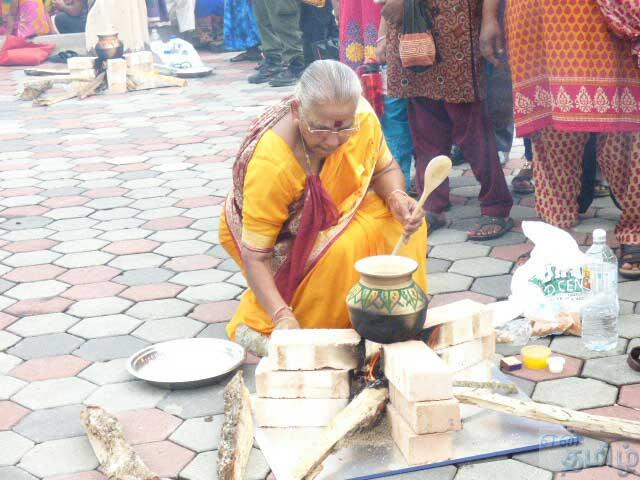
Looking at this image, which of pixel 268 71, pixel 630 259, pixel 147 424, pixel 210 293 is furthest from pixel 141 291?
pixel 268 71

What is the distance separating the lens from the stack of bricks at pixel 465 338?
3.07 meters

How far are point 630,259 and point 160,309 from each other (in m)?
1.99

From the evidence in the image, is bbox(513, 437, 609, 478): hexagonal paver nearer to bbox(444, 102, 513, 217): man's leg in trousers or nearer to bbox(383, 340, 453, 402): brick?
bbox(383, 340, 453, 402): brick

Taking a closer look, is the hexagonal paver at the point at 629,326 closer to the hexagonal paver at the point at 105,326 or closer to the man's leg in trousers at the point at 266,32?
the hexagonal paver at the point at 105,326

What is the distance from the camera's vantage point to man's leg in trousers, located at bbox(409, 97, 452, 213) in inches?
188

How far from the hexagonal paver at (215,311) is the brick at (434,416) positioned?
1.43 m

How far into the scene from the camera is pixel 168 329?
390 centimetres

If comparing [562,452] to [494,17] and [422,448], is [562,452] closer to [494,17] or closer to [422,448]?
[422,448]

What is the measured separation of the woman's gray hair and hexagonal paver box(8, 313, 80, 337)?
1551 mm

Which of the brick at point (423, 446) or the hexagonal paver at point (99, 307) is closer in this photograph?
the brick at point (423, 446)

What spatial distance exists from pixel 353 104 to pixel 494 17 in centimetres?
158

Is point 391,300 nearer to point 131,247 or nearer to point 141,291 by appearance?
point 141,291

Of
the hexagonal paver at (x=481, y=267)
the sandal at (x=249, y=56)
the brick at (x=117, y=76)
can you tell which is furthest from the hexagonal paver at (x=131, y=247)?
the sandal at (x=249, y=56)

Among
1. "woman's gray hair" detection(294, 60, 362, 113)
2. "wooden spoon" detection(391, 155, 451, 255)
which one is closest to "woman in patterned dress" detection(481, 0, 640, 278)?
"wooden spoon" detection(391, 155, 451, 255)
